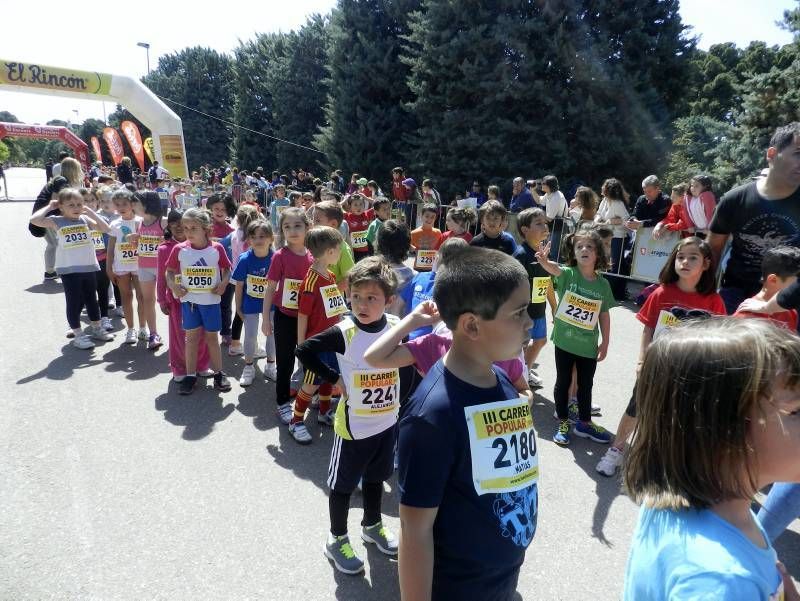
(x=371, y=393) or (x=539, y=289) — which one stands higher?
(x=539, y=289)

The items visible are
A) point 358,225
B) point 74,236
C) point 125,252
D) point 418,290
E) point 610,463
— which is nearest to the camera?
point 610,463

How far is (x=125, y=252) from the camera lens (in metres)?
6.41

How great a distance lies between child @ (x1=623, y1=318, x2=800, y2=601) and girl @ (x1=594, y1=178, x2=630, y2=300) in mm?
8559

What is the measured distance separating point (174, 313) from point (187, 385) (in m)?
0.75

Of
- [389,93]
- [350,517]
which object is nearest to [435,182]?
[389,93]

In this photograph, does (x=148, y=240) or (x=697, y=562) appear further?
(x=148, y=240)

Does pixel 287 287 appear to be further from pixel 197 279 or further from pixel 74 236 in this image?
pixel 74 236

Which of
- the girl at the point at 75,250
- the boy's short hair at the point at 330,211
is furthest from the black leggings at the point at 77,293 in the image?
the boy's short hair at the point at 330,211

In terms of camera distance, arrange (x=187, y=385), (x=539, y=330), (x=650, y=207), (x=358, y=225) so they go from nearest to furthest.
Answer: (x=539, y=330) < (x=187, y=385) < (x=358, y=225) < (x=650, y=207)

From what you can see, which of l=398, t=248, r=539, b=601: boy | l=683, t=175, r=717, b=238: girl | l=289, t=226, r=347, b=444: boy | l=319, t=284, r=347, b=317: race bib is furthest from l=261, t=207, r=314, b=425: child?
l=683, t=175, r=717, b=238: girl

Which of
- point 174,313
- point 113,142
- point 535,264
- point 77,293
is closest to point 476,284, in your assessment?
point 535,264

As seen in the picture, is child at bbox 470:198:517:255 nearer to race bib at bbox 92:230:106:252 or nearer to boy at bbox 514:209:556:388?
boy at bbox 514:209:556:388

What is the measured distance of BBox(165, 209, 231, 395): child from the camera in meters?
5.10

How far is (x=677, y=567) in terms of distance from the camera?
0.96 metres
